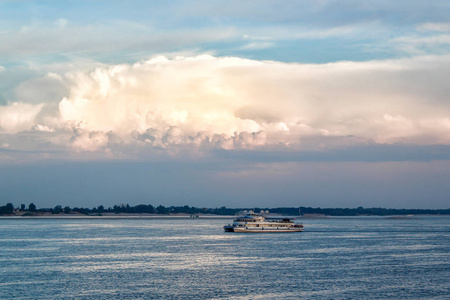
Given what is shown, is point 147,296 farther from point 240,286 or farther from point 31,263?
point 31,263

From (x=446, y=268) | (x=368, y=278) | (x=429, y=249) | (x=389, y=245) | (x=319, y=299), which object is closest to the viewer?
(x=319, y=299)

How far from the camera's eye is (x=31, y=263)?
105 meters

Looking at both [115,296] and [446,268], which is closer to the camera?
[115,296]

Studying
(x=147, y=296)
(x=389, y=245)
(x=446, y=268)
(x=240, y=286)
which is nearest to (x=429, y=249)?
(x=389, y=245)

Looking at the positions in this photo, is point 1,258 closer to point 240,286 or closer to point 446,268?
point 240,286

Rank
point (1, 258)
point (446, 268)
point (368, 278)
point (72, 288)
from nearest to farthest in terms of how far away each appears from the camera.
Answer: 1. point (72, 288)
2. point (368, 278)
3. point (446, 268)
4. point (1, 258)

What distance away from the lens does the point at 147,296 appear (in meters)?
70.8

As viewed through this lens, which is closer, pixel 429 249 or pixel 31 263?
pixel 31 263

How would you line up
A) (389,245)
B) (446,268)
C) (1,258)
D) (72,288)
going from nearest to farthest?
(72,288) → (446,268) → (1,258) → (389,245)

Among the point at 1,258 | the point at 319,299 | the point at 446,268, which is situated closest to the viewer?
the point at 319,299

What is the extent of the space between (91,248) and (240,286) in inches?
2793

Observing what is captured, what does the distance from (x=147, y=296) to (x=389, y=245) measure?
3854 inches

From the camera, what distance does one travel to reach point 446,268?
9956 centimetres

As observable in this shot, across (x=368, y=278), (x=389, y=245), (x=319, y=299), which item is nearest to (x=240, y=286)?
(x=319, y=299)
